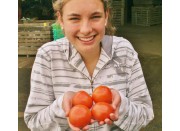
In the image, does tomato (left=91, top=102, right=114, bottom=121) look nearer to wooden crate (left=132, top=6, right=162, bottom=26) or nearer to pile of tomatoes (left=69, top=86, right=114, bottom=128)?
pile of tomatoes (left=69, top=86, right=114, bottom=128)

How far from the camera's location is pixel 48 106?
2.83 ft

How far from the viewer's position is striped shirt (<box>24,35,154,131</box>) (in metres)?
0.87

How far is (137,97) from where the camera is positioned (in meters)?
0.90

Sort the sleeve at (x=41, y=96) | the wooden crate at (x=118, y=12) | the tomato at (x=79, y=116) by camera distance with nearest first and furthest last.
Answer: the tomato at (x=79, y=116) → the sleeve at (x=41, y=96) → the wooden crate at (x=118, y=12)

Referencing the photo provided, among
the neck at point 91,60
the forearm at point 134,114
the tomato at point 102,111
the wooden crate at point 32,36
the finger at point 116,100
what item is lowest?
the forearm at point 134,114

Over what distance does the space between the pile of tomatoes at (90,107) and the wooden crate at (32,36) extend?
9.6 inches

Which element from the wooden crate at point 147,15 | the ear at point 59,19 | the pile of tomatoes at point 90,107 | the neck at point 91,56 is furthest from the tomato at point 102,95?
the wooden crate at point 147,15

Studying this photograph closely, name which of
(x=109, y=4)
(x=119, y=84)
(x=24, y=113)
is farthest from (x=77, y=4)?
(x=24, y=113)

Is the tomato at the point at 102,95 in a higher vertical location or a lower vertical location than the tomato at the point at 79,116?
higher

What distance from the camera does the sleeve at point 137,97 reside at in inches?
34.8

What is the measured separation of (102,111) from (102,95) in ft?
0.17

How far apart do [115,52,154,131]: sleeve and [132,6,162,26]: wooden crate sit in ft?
0.55

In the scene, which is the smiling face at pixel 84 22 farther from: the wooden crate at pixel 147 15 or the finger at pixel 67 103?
the wooden crate at pixel 147 15

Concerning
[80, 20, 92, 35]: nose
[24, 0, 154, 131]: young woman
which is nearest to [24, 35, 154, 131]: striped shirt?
[24, 0, 154, 131]: young woman
